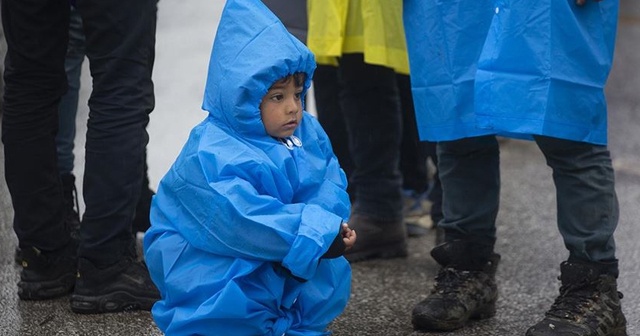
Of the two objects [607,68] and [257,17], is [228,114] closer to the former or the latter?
[257,17]

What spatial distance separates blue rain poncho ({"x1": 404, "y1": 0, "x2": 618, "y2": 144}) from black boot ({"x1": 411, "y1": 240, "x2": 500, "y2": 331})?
17.8 inches

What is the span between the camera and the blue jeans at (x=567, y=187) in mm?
3141

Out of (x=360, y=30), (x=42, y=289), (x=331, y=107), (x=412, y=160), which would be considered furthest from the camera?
(x=412, y=160)

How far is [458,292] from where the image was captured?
11.0ft

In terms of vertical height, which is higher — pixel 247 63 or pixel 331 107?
pixel 247 63

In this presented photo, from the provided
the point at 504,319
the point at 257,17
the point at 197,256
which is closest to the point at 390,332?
the point at 504,319

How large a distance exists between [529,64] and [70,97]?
1693 millimetres

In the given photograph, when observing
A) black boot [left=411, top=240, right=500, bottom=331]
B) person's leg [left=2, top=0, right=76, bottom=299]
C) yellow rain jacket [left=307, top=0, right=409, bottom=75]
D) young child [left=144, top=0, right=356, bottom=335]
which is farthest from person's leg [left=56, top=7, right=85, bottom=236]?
black boot [left=411, top=240, right=500, bottom=331]

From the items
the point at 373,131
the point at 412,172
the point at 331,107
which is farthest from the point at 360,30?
the point at 412,172

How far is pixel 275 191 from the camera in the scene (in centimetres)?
276

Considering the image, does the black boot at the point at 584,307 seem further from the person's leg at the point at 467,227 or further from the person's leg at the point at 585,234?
the person's leg at the point at 467,227

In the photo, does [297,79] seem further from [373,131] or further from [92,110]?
[373,131]

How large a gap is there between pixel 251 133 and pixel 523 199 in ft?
8.28

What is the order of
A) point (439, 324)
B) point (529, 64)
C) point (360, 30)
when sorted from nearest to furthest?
1. point (529, 64)
2. point (439, 324)
3. point (360, 30)
